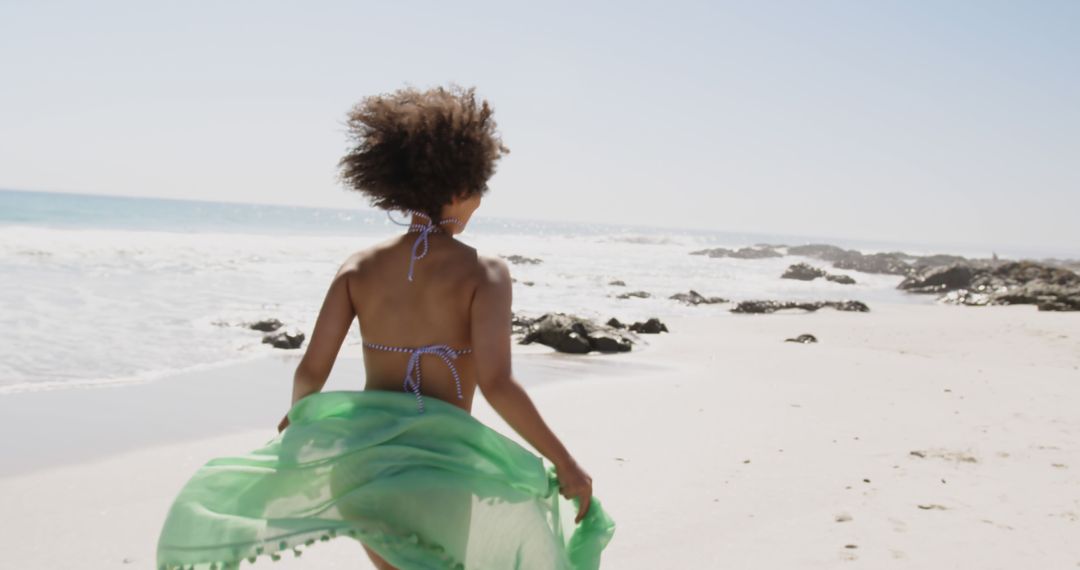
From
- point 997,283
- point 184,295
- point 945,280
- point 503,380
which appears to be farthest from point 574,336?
point 945,280

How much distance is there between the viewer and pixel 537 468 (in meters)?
2.27

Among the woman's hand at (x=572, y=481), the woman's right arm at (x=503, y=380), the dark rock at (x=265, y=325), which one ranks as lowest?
the dark rock at (x=265, y=325)

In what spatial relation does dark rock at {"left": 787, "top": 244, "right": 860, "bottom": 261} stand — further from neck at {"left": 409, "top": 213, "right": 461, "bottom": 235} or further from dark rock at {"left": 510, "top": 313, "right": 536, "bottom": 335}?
neck at {"left": 409, "top": 213, "right": 461, "bottom": 235}

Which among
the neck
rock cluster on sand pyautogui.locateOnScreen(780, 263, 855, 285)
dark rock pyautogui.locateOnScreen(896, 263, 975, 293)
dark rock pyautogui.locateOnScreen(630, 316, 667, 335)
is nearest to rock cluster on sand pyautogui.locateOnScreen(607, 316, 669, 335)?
dark rock pyautogui.locateOnScreen(630, 316, 667, 335)

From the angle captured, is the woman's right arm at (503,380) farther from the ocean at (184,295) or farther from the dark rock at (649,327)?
the dark rock at (649,327)

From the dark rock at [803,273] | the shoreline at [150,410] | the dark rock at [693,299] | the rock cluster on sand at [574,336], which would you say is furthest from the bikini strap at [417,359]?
the dark rock at [803,273]

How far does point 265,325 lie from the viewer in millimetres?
11898

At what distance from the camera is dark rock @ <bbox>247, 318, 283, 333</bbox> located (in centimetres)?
1183

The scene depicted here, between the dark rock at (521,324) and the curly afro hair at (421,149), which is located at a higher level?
the curly afro hair at (421,149)

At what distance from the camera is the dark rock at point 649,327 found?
1441cm

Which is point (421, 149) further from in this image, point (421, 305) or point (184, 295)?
point (184, 295)

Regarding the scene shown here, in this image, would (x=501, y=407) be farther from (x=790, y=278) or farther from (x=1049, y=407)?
(x=790, y=278)

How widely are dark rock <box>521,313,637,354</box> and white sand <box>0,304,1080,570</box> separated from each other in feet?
4.05

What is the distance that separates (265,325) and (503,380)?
10.2 m
